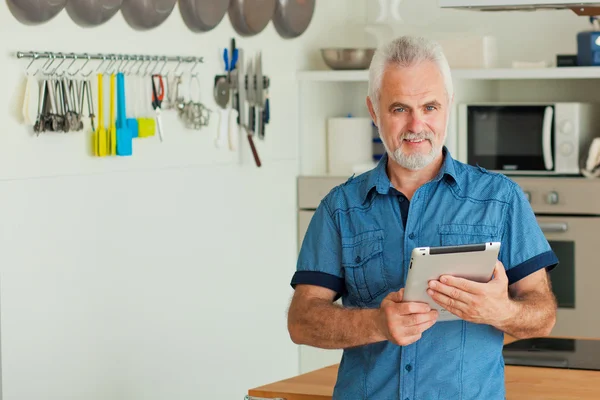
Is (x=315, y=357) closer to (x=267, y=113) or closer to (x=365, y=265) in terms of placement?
(x=267, y=113)

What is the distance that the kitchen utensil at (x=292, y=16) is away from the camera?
13.1 feet

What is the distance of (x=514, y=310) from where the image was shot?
1.86 m

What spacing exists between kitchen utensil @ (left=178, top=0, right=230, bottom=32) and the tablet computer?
1848mm

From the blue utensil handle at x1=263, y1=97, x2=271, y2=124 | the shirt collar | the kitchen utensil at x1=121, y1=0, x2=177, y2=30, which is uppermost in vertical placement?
the kitchen utensil at x1=121, y1=0, x2=177, y2=30

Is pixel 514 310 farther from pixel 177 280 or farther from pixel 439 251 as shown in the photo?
pixel 177 280

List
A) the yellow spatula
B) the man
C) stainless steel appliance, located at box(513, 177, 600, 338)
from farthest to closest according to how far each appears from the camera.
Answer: stainless steel appliance, located at box(513, 177, 600, 338) < the yellow spatula < the man

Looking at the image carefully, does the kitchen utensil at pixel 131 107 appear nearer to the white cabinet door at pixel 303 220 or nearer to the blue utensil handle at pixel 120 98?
the blue utensil handle at pixel 120 98

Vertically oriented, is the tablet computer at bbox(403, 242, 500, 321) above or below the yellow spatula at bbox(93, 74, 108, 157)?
below

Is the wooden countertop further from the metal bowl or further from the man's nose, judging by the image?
the metal bowl

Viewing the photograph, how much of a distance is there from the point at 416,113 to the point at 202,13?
1.64 meters

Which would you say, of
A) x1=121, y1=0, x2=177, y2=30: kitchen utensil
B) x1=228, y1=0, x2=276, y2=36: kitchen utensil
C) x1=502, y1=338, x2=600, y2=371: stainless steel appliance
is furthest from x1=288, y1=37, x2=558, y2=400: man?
x1=228, y1=0, x2=276, y2=36: kitchen utensil

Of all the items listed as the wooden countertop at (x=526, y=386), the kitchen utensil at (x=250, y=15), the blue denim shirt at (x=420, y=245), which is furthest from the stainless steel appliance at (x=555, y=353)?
the kitchen utensil at (x=250, y=15)

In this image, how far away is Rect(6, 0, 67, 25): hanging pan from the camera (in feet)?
8.55

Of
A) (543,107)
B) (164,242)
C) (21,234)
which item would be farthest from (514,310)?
(543,107)
